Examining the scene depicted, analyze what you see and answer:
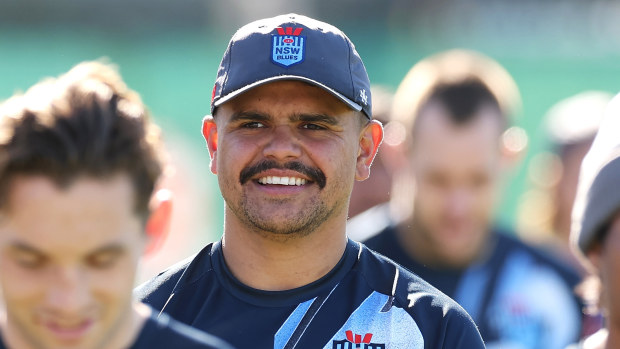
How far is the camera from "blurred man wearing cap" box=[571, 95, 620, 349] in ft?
10.1

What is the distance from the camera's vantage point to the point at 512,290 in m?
6.00

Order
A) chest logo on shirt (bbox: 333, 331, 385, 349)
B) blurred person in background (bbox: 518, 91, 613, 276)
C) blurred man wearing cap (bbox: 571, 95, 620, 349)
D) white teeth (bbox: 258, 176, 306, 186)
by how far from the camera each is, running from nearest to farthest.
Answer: blurred man wearing cap (bbox: 571, 95, 620, 349)
chest logo on shirt (bbox: 333, 331, 385, 349)
white teeth (bbox: 258, 176, 306, 186)
blurred person in background (bbox: 518, 91, 613, 276)

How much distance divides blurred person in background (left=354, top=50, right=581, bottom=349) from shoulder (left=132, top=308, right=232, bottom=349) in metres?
3.01

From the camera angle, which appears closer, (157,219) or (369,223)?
(157,219)

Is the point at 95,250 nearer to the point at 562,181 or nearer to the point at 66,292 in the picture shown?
the point at 66,292

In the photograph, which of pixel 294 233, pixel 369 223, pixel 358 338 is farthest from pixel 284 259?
pixel 369 223

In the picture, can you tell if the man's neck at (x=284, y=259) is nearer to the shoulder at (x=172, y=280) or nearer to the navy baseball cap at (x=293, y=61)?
the shoulder at (x=172, y=280)

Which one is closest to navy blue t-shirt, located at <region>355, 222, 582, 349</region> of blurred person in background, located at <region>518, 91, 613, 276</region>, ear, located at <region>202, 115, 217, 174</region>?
blurred person in background, located at <region>518, 91, 613, 276</region>

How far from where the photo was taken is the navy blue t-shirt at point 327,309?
10.6ft

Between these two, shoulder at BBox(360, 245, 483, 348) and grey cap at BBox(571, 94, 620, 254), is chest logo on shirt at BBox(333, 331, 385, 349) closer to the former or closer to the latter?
shoulder at BBox(360, 245, 483, 348)

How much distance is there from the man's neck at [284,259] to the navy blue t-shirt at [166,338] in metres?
0.66

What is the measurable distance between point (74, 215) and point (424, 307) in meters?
1.25

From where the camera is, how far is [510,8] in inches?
472

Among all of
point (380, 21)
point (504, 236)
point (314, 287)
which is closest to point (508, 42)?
point (380, 21)
